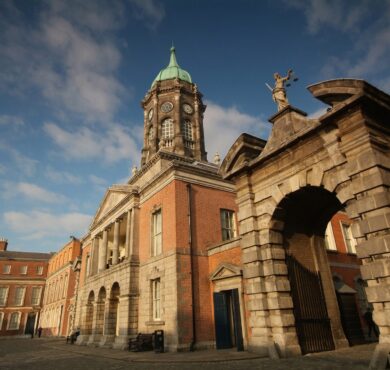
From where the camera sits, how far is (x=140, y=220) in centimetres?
1920

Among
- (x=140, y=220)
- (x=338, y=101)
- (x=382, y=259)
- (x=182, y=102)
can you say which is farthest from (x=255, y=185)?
(x=182, y=102)

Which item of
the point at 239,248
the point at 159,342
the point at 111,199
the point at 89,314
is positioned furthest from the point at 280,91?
the point at 89,314

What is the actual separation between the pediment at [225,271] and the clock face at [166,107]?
56.1 feet

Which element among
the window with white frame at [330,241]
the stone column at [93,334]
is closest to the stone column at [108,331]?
the stone column at [93,334]

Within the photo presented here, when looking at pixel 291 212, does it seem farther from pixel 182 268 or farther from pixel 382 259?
pixel 182 268

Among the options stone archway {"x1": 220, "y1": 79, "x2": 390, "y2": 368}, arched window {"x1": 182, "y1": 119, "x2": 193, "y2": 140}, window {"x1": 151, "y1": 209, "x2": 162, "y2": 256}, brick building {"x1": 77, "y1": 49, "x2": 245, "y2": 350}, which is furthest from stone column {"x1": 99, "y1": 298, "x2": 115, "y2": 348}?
arched window {"x1": 182, "y1": 119, "x2": 193, "y2": 140}

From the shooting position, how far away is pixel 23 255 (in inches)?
2162

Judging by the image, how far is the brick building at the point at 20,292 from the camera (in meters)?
46.9

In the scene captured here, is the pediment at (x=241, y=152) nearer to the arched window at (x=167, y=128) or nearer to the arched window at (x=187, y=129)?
the arched window at (x=187, y=129)

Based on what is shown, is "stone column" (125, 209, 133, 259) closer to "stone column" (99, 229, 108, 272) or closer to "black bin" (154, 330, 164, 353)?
"stone column" (99, 229, 108, 272)

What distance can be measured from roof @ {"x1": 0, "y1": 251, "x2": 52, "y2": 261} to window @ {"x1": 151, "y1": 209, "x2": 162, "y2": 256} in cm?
4368

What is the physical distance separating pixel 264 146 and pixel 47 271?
51.8 meters

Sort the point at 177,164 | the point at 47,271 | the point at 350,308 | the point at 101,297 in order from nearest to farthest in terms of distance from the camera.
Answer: the point at 350,308 < the point at 177,164 < the point at 101,297 < the point at 47,271

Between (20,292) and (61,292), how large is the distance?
13982 mm
